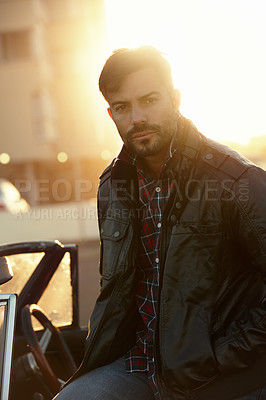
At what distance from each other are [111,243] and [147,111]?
1.90 ft

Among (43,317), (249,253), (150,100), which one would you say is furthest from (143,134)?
(43,317)

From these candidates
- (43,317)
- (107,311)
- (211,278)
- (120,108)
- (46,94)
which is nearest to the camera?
(211,278)

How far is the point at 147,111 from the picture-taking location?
2.09 meters

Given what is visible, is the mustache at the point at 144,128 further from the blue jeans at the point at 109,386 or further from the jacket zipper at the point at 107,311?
the blue jeans at the point at 109,386

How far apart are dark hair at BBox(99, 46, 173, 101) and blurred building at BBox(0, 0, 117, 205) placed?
83.9ft

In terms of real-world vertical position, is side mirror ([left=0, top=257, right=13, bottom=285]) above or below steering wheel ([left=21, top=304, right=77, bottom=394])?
above

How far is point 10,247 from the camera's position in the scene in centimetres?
251

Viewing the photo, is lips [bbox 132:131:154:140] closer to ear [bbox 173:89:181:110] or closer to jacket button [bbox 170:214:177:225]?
ear [bbox 173:89:181:110]

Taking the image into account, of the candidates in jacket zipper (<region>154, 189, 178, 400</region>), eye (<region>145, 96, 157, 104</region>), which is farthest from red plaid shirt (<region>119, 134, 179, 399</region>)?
eye (<region>145, 96, 157, 104</region>)

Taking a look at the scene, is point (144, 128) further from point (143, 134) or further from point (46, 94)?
point (46, 94)

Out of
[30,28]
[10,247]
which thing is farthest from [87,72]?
[10,247]

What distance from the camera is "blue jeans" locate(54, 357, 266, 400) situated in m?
1.83

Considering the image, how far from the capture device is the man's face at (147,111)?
207 centimetres

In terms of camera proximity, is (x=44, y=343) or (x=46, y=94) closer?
(x=44, y=343)
